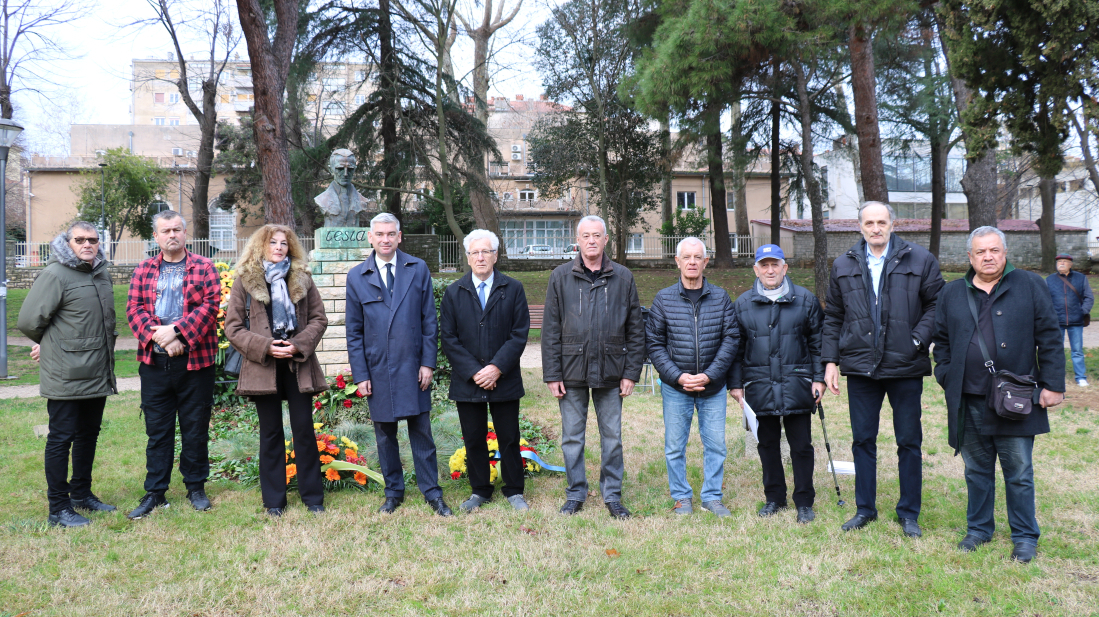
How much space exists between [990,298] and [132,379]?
10943 millimetres

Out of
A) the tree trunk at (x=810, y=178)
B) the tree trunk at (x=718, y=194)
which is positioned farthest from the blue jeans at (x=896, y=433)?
the tree trunk at (x=718, y=194)

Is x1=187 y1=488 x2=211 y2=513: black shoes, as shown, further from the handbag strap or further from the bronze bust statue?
the handbag strap

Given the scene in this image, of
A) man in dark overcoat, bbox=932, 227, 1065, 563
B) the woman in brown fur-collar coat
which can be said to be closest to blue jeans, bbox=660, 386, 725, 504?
man in dark overcoat, bbox=932, 227, 1065, 563

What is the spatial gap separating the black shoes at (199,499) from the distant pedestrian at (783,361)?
11.0 ft

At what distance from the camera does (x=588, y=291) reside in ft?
14.6

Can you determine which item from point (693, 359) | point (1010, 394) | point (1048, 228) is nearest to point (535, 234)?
point (1048, 228)

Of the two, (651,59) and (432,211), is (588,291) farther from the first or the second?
(432,211)

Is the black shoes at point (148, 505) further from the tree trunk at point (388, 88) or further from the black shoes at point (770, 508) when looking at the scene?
the tree trunk at point (388, 88)

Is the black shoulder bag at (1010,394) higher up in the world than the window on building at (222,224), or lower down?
lower down

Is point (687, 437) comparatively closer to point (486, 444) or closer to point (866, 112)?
point (486, 444)

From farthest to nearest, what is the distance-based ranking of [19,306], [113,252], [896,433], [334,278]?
[113,252]
[19,306]
[334,278]
[896,433]

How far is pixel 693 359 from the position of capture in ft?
14.3

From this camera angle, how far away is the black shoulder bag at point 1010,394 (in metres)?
3.50

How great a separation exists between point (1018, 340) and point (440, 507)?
3.23 metres
